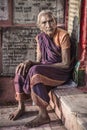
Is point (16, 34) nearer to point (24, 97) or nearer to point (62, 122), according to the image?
point (24, 97)

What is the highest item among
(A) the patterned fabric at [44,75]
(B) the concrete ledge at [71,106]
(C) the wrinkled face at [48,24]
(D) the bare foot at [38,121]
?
(C) the wrinkled face at [48,24]

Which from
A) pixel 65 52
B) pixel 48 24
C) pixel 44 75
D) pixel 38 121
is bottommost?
pixel 38 121

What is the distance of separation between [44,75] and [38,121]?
0.74 meters

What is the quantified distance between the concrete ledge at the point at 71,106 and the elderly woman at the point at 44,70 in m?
0.21

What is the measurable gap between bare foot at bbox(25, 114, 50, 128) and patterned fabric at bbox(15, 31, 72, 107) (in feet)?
0.74

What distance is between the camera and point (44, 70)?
6109 millimetres

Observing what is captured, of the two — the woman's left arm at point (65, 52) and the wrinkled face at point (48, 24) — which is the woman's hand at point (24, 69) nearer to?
the woman's left arm at point (65, 52)

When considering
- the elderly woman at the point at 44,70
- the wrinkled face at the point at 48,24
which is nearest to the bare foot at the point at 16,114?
the elderly woman at the point at 44,70

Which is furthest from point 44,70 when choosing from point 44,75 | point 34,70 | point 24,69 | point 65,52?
point 65,52

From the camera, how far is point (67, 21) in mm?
7492

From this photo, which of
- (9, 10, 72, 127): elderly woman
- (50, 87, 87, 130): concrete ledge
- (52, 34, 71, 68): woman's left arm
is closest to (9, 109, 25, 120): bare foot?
(9, 10, 72, 127): elderly woman

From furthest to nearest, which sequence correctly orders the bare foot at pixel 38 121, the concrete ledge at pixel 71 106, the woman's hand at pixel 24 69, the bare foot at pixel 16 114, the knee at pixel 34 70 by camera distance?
1. the bare foot at pixel 16 114
2. the woman's hand at pixel 24 69
3. the knee at pixel 34 70
4. the bare foot at pixel 38 121
5. the concrete ledge at pixel 71 106

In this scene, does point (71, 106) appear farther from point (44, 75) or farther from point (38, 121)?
point (44, 75)

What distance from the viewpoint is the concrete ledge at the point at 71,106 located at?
512 centimetres
